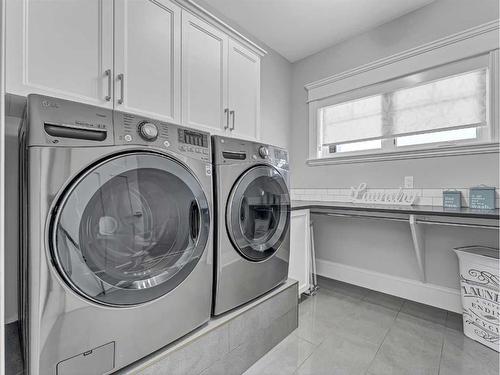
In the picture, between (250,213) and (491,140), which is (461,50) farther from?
(250,213)

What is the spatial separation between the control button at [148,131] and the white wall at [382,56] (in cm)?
224

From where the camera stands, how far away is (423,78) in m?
2.26

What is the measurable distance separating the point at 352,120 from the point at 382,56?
2.17ft

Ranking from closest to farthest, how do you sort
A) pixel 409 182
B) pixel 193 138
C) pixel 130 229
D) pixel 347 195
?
pixel 130 229, pixel 193 138, pixel 409 182, pixel 347 195

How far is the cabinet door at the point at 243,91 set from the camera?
72.1 inches

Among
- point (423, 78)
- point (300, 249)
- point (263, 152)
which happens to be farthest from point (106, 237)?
point (423, 78)

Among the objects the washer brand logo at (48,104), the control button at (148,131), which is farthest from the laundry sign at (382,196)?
the washer brand logo at (48,104)

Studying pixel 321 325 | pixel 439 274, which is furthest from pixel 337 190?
pixel 321 325

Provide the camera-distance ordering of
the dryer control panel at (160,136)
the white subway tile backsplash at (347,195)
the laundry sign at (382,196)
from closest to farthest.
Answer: the dryer control panel at (160,136), the white subway tile backsplash at (347,195), the laundry sign at (382,196)

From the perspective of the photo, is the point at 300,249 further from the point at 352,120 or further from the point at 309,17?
the point at 309,17

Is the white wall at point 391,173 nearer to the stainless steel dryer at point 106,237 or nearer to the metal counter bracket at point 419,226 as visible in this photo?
the metal counter bracket at point 419,226

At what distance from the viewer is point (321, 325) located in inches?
72.3

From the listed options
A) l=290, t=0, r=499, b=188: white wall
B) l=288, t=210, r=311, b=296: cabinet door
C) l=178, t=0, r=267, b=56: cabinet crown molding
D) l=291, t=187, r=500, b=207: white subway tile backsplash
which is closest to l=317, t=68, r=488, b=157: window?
l=290, t=0, r=499, b=188: white wall

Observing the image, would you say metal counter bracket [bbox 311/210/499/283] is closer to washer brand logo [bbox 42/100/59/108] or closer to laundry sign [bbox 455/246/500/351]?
laundry sign [bbox 455/246/500/351]
